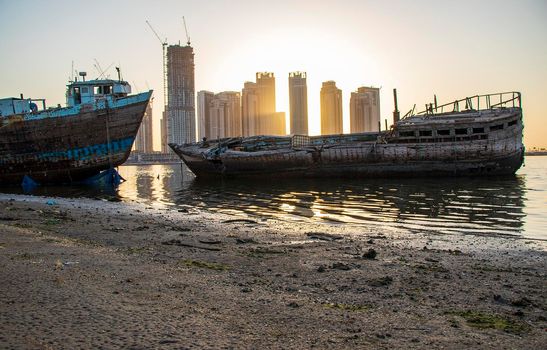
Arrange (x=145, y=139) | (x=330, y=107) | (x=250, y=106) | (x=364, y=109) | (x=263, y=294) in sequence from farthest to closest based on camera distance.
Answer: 1. (x=145, y=139)
2. (x=250, y=106)
3. (x=330, y=107)
4. (x=364, y=109)
5. (x=263, y=294)

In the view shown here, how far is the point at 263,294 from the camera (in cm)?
441

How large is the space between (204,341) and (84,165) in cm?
3267

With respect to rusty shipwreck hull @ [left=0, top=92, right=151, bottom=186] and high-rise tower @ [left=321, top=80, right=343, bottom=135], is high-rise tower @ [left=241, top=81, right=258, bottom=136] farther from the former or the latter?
rusty shipwreck hull @ [left=0, top=92, right=151, bottom=186]

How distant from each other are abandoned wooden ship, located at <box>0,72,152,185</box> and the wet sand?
24986 mm

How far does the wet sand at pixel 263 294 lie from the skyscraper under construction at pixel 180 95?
135m

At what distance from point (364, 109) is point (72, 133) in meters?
95.3

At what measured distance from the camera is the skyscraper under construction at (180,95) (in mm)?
139500

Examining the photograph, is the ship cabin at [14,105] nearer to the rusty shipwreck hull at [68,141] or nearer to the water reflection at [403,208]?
the rusty shipwreck hull at [68,141]

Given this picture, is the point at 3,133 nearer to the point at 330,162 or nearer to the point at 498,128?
the point at 330,162

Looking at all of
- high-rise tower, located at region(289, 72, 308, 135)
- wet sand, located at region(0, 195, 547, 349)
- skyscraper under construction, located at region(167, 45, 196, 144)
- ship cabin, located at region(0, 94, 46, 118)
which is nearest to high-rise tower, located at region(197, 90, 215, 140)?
skyscraper under construction, located at region(167, 45, 196, 144)

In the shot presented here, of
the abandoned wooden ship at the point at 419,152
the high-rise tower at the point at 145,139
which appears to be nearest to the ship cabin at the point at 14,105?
the abandoned wooden ship at the point at 419,152

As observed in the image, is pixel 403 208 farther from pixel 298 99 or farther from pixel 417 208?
pixel 298 99

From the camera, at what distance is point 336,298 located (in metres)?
4.42

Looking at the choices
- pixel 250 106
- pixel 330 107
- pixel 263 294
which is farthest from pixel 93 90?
pixel 250 106
